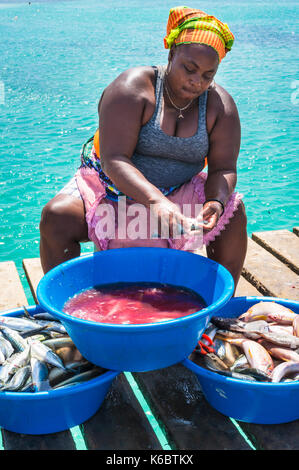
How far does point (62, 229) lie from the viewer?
2332mm

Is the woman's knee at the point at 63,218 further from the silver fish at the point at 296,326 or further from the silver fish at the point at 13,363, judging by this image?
the silver fish at the point at 296,326

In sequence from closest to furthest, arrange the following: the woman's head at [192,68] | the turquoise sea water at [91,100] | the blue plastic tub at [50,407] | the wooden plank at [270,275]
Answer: the blue plastic tub at [50,407]
the woman's head at [192,68]
the wooden plank at [270,275]
the turquoise sea water at [91,100]

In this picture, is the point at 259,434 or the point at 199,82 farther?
the point at 199,82

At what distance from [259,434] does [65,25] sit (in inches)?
810

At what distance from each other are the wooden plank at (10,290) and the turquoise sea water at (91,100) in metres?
1.46

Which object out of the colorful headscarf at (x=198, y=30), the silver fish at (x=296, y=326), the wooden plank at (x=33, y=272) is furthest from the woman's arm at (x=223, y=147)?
the wooden plank at (x=33, y=272)

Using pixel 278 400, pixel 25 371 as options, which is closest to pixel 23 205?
pixel 25 371

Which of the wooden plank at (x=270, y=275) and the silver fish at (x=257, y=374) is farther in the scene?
the wooden plank at (x=270, y=275)

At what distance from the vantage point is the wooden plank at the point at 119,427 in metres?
1.75

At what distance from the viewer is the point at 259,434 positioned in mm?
1787

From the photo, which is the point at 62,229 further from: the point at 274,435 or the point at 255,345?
the point at 274,435

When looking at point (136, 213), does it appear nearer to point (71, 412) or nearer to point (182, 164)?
point (182, 164)

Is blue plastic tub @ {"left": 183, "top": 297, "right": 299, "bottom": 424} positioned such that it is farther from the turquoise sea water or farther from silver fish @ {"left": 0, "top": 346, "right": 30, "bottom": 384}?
the turquoise sea water
